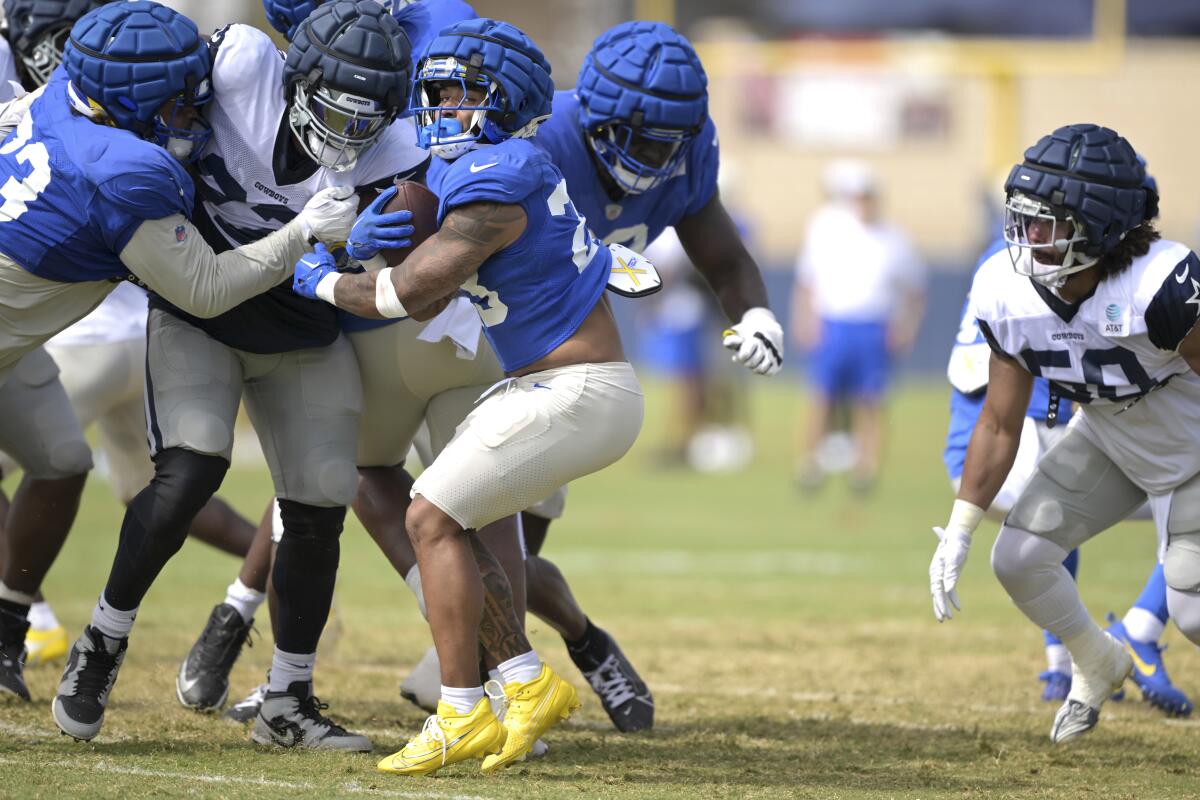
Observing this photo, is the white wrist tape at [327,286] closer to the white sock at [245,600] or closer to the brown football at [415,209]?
the brown football at [415,209]

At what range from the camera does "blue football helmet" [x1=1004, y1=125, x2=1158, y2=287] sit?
4234 millimetres

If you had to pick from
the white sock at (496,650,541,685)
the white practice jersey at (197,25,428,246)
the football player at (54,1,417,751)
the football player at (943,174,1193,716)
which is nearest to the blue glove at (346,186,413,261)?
the football player at (54,1,417,751)

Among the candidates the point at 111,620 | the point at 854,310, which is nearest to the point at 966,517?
the point at 111,620

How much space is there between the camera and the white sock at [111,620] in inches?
168

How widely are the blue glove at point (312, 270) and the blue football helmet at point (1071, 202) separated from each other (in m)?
1.89

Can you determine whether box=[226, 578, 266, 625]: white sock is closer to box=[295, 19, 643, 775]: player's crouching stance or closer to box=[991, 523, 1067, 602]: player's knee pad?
box=[295, 19, 643, 775]: player's crouching stance

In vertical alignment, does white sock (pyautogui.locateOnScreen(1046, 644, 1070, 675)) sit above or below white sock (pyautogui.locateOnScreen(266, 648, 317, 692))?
below

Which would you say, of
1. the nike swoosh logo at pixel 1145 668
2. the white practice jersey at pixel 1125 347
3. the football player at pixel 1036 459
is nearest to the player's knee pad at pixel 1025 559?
the white practice jersey at pixel 1125 347

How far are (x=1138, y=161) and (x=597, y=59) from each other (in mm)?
1631

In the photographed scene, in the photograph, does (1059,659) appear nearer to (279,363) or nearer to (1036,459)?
(1036,459)

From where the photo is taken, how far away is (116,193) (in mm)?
3932

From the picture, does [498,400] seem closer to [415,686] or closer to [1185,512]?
[415,686]

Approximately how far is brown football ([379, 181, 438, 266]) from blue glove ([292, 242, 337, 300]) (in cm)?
15

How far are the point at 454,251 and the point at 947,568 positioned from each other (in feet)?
5.69
